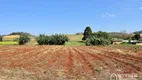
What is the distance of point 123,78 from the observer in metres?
10.4

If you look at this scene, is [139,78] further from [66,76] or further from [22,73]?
[22,73]

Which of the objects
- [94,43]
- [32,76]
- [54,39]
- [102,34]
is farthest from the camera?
[102,34]

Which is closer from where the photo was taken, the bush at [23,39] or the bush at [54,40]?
the bush at [54,40]

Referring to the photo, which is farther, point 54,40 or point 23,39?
point 23,39

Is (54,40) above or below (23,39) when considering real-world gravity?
below

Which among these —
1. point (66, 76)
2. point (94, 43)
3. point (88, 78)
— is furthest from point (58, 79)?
point (94, 43)

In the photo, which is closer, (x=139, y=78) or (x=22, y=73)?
(x=139, y=78)

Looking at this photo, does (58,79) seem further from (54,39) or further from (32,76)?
(54,39)

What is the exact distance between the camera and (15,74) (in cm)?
1155

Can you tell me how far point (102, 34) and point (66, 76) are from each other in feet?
253

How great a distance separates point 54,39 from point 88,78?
6499 centimetres

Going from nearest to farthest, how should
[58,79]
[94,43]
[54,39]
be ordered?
[58,79], [94,43], [54,39]

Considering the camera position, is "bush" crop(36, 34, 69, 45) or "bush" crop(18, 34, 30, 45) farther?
"bush" crop(18, 34, 30, 45)

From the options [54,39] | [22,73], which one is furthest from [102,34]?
[22,73]
